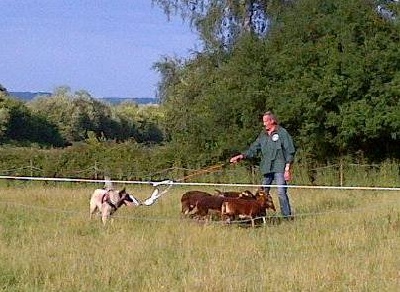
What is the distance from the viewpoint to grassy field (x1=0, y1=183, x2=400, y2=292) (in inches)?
267

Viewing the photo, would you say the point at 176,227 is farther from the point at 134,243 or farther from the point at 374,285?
the point at 374,285

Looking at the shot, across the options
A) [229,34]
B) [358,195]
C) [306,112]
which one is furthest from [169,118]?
[358,195]

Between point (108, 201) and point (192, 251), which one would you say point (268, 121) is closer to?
point (108, 201)

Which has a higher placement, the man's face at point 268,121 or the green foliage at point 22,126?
the green foliage at point 22,126

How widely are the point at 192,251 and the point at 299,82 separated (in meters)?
15.5

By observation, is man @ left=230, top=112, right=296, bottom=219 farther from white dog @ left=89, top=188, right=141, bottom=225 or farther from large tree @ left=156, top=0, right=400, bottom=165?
large tree @ left=156, top=0, right=400, bottom=165

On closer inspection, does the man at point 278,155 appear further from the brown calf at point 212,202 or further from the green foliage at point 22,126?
the green foliage at point 22,126

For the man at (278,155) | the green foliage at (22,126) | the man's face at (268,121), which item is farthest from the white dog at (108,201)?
the green foliage at (22,126)

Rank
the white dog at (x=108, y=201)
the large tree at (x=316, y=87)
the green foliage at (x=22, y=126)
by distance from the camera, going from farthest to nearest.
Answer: the green foliage at (x=22, y=126) < the large tree at (x=316, y=87) < the white dog at (x=108, y=201)

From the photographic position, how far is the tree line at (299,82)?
2269 centimetres

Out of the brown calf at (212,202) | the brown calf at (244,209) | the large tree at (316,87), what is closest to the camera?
the brown calf at (244,209)

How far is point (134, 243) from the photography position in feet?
29.7

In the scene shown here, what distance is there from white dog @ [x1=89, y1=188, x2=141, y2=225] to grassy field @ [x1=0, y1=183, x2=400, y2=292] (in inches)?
6.8

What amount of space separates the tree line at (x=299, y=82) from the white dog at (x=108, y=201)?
482 inches
